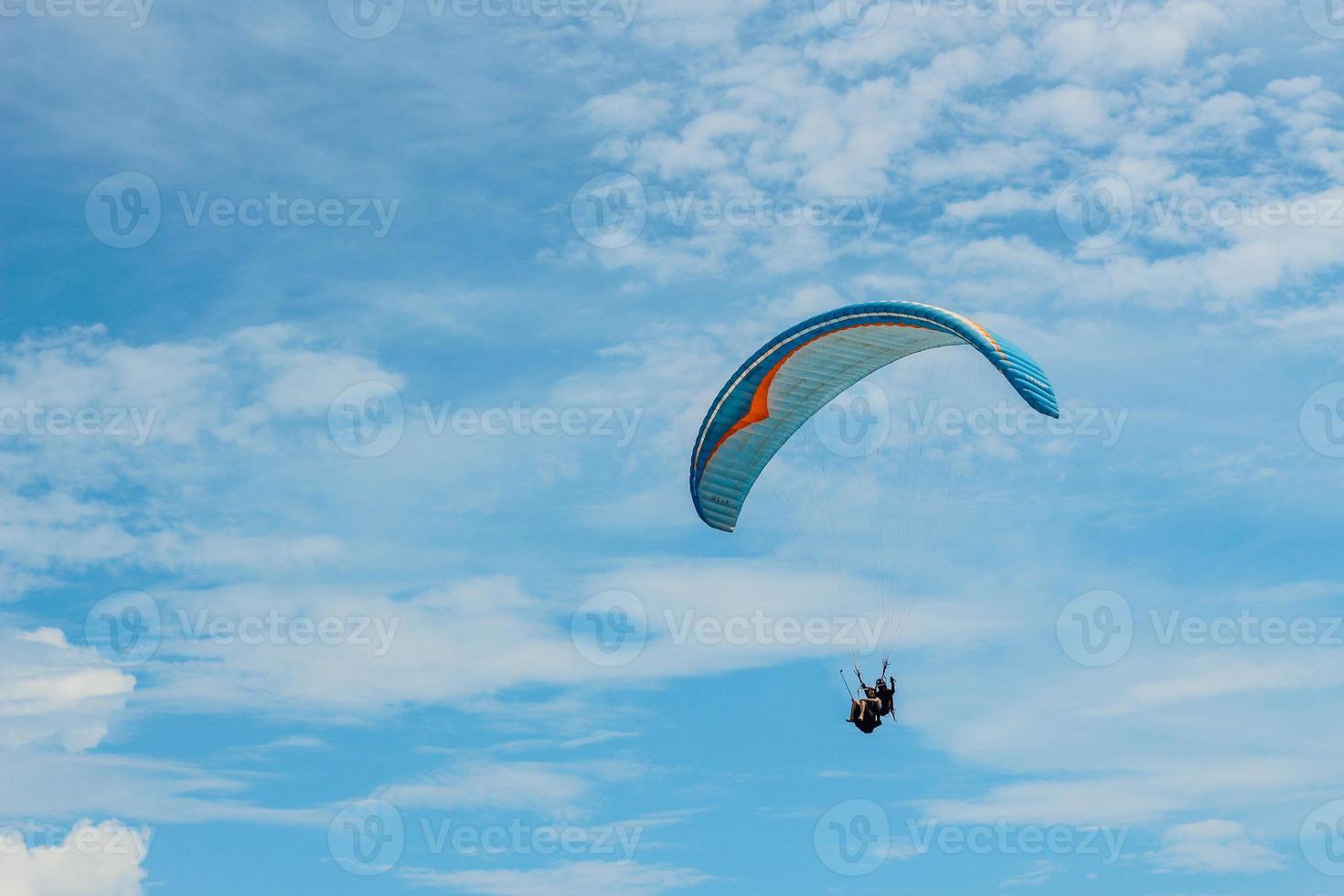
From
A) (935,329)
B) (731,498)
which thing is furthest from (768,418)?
(935,329)

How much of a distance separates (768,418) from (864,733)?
8.73m

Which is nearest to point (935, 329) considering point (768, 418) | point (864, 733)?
point (768, 418)

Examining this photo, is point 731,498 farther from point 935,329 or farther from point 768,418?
→ point 935,329

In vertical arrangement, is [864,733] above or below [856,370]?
below

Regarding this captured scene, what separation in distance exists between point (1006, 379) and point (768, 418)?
29.7 feet

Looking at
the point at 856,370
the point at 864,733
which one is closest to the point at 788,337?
the point at 856,370

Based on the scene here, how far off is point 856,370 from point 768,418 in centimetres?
260

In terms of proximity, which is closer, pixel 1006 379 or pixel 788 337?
pixel 1006 379

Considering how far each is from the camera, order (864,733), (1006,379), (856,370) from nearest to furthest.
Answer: (1006,379), (864,733), (856,370)

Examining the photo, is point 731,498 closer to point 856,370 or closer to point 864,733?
point 856,370

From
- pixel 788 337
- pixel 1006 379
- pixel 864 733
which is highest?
pixel 788 337

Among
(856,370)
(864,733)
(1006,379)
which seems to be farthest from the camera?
(856,370)

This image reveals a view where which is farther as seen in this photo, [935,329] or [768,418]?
[768,418]

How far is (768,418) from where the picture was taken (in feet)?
162
